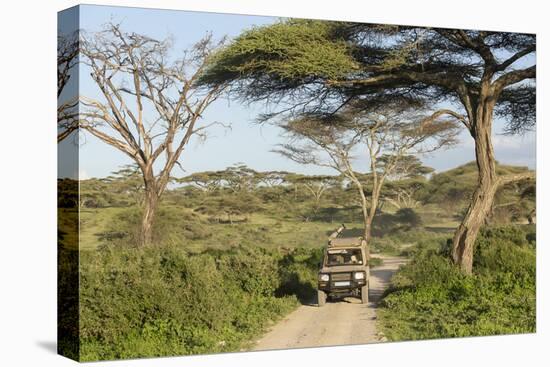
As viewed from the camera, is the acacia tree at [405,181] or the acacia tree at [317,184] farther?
the acacia tree at [405,181]

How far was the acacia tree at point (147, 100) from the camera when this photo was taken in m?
12.9

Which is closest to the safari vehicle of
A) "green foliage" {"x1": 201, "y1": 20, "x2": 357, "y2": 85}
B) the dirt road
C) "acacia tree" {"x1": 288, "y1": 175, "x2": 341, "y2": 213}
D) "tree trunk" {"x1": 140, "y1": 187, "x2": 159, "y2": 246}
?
the dirt road

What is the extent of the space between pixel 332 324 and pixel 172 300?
95.1 inches

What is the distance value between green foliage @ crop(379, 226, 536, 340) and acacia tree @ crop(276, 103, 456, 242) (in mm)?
1078

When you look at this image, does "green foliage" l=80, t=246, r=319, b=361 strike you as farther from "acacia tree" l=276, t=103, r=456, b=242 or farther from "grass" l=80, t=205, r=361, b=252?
"acacia tree" l=276, t=103, r=456, b=242

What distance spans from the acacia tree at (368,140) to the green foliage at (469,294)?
1078mm

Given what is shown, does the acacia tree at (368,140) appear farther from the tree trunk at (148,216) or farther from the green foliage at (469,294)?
the tree trunk at (148,216)

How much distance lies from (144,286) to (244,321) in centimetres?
159

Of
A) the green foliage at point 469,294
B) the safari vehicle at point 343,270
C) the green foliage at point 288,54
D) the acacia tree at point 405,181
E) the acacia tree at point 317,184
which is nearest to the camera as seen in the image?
the green foliage at point 288,54

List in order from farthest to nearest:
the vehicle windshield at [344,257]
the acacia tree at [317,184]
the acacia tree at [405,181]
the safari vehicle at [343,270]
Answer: the acacia tree at [405,181]
the vehicle windshield at [344,257]
the safari vehicle at [343,270]
the acacia tree at [317,184]

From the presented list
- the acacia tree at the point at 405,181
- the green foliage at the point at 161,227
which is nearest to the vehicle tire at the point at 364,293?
the acacia tree at the point at 405,181

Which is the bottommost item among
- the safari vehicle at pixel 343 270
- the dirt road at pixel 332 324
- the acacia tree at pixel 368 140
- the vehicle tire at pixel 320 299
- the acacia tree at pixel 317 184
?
the dirt road at pixel 332 324

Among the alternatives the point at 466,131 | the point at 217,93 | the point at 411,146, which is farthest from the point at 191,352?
the point at 466,131

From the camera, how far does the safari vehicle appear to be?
14.6 metres
